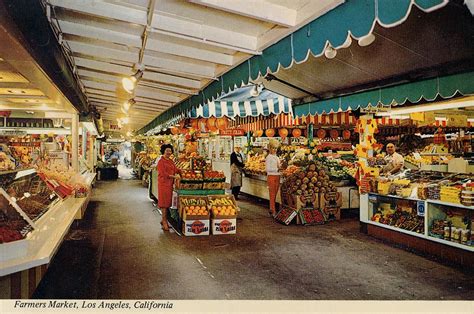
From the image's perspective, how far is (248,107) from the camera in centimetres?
813

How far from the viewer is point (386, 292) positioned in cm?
373

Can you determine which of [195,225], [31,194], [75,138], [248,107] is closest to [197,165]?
[248,107]

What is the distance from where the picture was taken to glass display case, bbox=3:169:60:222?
3.61 metres

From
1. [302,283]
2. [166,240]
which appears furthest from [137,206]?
[302,283]

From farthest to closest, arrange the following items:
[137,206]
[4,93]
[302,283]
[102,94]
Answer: [137,206] < [102,94] < [4,93] < [302,283]

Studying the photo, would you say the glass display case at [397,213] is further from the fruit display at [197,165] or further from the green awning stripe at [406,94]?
the fruit display at [197,165]

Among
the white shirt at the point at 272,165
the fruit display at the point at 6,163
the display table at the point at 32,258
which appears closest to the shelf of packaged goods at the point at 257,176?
the white shirt at the point at 272,165

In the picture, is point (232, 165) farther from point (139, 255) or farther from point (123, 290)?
point (123, 290)

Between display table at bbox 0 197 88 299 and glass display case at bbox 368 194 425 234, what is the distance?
4906mm

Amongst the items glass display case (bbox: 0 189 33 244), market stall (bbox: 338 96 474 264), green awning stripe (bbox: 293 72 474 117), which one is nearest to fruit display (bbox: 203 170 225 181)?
green awning stripe (bbox: 293 72 474 117)

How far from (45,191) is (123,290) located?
1.96m

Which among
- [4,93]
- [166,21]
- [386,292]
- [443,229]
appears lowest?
[386,292]

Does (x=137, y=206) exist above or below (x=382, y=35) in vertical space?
below

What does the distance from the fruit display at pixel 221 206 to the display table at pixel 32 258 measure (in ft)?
8.91
